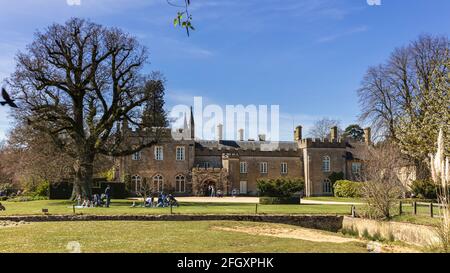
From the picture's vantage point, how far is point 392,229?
63.1 feet

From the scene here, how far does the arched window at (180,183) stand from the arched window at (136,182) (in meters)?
3.61

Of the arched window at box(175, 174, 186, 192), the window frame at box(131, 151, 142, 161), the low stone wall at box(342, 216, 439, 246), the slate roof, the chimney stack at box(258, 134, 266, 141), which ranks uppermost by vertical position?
the chimney stack at box(258, 134, 266, 141)

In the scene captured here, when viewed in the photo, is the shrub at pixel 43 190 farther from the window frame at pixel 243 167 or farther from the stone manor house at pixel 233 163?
the window frame at pixel 243 167

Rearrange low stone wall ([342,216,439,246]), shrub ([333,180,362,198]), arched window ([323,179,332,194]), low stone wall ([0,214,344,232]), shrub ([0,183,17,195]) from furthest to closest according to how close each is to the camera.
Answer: arched window ([323,179,332,194]) < shrub ([0,183,17,195]) < shrub ([333,180,362,198]) < low stone wall ([0,214,344,232]) < low stone wall ([342,216,439,246])

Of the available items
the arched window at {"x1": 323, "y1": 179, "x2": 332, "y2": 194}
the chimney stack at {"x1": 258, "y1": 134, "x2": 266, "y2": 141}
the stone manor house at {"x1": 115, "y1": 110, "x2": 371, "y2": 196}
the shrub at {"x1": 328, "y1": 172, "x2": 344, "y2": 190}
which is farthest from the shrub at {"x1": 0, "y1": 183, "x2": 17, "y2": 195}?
the shrub at {"x1": 328, "y1": 172, "x2": 344, "y2": 190}

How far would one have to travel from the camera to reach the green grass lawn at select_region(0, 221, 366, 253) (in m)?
12.6

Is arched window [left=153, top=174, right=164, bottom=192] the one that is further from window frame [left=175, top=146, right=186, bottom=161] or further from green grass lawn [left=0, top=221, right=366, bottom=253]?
green grass lawn [left=0, top=221, right=366, bottom=253]

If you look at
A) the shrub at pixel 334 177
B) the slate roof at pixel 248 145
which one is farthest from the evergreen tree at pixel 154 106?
the shrub at pixel 334 177

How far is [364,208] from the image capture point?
73.2 ft

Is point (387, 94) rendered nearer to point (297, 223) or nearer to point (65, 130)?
point (297, 223)

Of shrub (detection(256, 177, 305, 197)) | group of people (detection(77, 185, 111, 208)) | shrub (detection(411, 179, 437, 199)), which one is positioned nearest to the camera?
group of people (detection(77, 185, 111, 208))

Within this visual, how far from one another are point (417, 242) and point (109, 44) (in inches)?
877

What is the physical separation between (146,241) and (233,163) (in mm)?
34326
